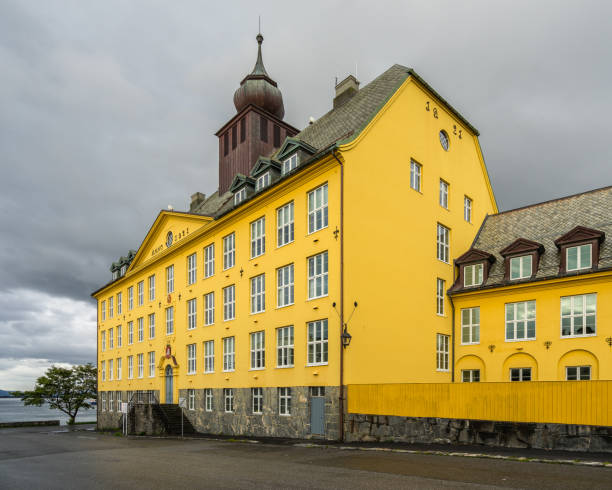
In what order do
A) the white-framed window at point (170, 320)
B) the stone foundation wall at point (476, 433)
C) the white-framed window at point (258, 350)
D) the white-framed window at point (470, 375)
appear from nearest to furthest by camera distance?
the stone foundation wall at point (476, 433)
the white-framed window at point (258, 350)
the white-framed window at point (470, 375)
the white-framed window at point (170, 320)

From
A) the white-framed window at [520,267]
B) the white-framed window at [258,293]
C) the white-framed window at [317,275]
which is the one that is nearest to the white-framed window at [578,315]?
the white-framed window at [520,267]

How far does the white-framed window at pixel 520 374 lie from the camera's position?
23400mm

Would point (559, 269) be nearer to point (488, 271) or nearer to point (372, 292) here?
point (488, 271)

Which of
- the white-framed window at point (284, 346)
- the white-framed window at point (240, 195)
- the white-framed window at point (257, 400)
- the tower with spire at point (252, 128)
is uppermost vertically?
the tower with spire at point (252, 128)

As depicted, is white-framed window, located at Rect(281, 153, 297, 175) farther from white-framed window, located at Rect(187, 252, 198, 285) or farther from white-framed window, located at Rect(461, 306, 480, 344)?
white-framed window, located at Rect(461, 306, 480, 344)

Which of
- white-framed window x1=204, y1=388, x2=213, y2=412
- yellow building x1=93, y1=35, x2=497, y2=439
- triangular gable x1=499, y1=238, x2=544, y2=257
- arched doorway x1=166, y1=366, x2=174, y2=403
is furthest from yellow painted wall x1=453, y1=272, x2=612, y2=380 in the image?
arched doorway x1=166, y1=366, x2=174, y2=403

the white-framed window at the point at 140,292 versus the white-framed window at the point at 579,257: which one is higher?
the white-framed window at the point at 579,257

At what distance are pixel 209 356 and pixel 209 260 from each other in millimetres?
5795

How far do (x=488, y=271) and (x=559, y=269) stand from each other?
12.3 ft

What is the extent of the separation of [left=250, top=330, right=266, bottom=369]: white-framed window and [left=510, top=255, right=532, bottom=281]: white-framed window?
41.5 feet

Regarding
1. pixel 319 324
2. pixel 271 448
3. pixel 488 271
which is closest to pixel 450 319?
pixel 488 271

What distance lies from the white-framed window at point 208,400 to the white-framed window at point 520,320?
53.8 ft

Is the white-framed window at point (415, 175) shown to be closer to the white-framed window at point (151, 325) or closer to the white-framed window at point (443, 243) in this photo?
the white-framed window at point (443, 243)

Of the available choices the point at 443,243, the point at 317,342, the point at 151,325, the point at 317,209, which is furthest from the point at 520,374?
the point at 151,325
